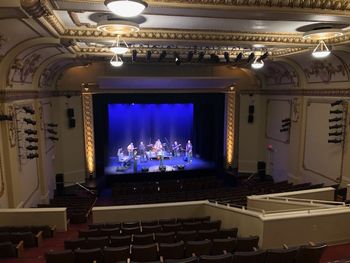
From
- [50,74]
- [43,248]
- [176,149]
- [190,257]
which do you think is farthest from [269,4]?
[176,149]

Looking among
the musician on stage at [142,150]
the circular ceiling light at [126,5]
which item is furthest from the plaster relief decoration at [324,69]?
the musician on stage at [142,150]

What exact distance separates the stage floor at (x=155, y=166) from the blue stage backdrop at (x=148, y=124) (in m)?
0.89

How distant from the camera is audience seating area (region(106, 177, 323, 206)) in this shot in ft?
31.5

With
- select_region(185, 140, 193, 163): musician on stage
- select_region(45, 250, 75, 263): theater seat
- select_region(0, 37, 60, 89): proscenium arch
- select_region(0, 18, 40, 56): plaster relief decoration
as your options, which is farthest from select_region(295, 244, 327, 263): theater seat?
select_region(185, 140, 193, 163): musician on stage

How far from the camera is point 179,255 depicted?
14.7ft

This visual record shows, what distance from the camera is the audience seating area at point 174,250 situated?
156 inches

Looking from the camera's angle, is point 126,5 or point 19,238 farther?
point 19,238

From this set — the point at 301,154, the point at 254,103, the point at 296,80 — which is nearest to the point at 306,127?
the point at 301,154

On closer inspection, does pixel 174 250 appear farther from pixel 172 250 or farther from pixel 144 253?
pixel 144 253

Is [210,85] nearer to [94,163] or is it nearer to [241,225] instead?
[94,163]

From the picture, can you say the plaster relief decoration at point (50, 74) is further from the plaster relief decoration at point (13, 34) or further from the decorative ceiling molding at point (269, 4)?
the decorative ceiling molding at point (269, 4)

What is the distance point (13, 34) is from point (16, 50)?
3.40 feet

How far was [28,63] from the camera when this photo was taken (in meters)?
8.44

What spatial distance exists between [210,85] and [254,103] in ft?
8.56
